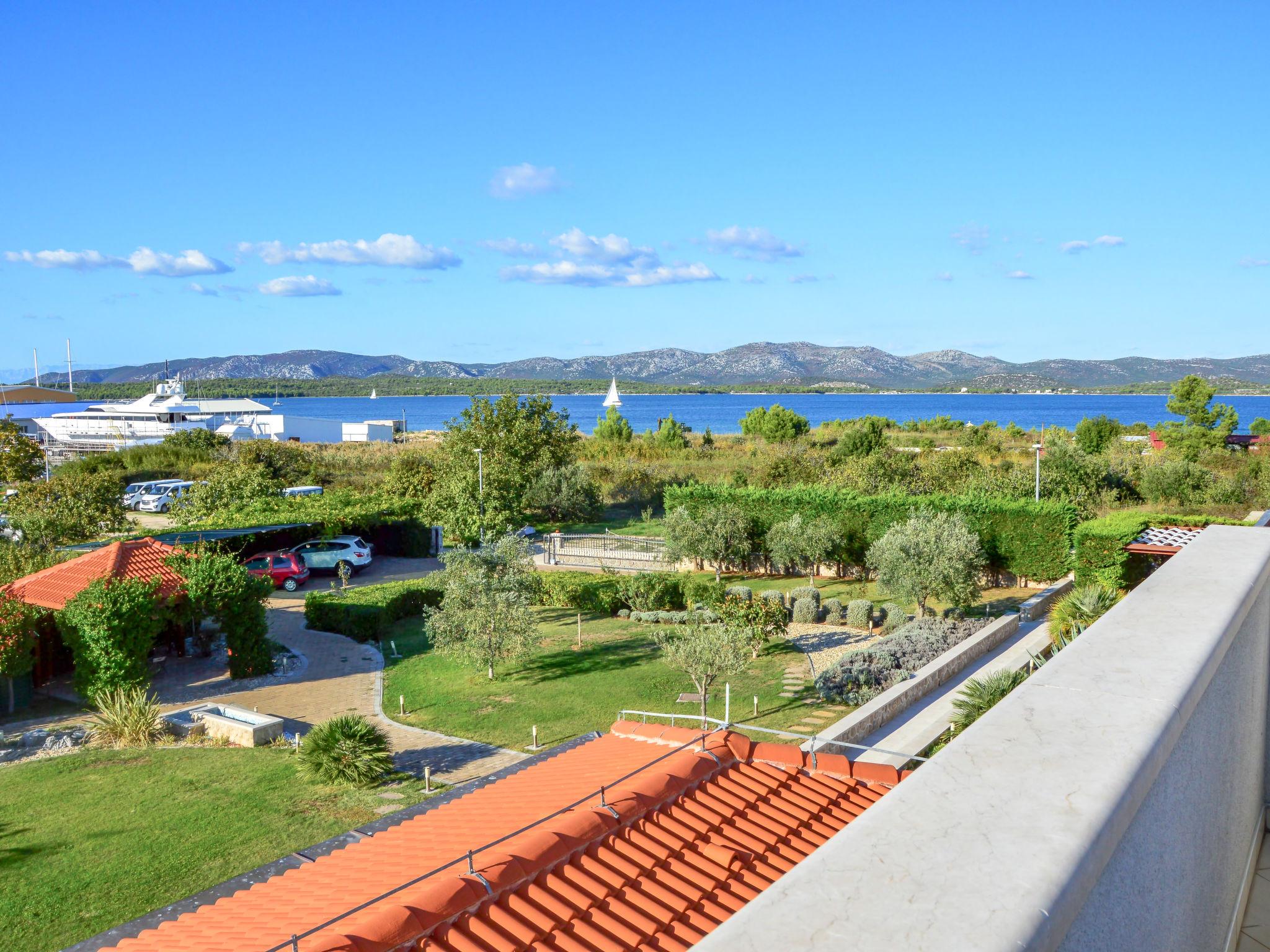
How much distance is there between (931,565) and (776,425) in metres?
50.1

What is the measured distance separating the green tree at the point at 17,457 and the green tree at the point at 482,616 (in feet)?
122

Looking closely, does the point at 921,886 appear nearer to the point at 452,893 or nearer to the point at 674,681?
the point at 452,893

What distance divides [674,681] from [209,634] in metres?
12.9

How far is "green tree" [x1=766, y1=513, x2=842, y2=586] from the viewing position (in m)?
28.4

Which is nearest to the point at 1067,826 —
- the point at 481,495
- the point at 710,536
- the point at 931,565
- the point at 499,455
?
the point at 931,565

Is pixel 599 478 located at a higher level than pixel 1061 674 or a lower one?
lower

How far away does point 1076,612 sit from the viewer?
60.9ft

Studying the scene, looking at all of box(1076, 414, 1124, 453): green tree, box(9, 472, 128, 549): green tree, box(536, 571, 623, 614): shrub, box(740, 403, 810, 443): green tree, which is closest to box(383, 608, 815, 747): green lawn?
box(536, 571, 623, 614): shrub

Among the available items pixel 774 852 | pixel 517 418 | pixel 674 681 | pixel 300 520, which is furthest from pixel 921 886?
pixel 517 418

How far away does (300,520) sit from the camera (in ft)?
104

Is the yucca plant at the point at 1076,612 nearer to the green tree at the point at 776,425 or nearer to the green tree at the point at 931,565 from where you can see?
the green tree at the point at 931,565

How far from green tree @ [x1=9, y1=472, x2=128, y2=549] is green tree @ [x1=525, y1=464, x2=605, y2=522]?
16.6m

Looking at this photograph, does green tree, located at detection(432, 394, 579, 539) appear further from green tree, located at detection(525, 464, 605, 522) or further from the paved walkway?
the paved walkway

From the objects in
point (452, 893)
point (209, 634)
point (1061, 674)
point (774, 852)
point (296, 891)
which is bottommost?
point (209, 634)
